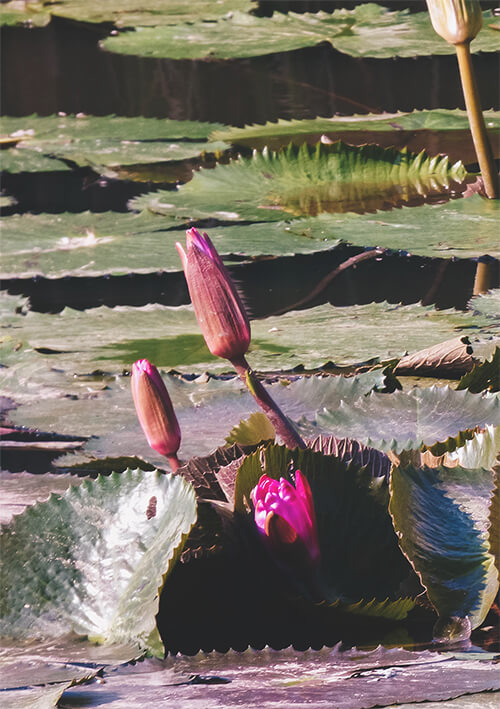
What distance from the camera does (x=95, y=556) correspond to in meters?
0.56

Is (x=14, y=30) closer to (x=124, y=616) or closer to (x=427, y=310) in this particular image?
(x=427, y=310)

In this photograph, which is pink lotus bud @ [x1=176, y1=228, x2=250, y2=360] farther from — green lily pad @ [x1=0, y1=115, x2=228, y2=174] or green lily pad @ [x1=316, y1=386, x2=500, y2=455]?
green lily pad @ [x1=0, y1=115, x2=228, y2=174]

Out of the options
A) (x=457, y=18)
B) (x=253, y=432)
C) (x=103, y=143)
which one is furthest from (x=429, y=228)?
(x=103, y=143)

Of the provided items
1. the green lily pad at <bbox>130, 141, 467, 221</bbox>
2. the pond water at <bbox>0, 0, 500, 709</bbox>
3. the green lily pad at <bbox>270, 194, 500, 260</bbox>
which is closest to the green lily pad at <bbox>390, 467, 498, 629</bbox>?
the pond water at <bbox>0, 0, 500, 709</bbox>

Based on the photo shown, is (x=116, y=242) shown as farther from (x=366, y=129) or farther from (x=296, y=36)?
(x=296, y=36)

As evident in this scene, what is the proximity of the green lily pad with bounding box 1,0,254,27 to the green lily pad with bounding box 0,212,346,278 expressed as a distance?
182cm

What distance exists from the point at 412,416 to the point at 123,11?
3211 mm

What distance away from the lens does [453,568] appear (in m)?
0.50

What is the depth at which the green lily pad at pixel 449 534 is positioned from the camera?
0.50 meters

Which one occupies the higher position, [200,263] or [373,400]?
[200,263]

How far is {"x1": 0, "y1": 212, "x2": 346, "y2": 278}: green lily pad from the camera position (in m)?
1.36

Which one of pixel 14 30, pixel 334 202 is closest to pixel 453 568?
pixel 334 202

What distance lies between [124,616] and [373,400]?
0.32 metres

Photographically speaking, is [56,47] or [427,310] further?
[56,47]
